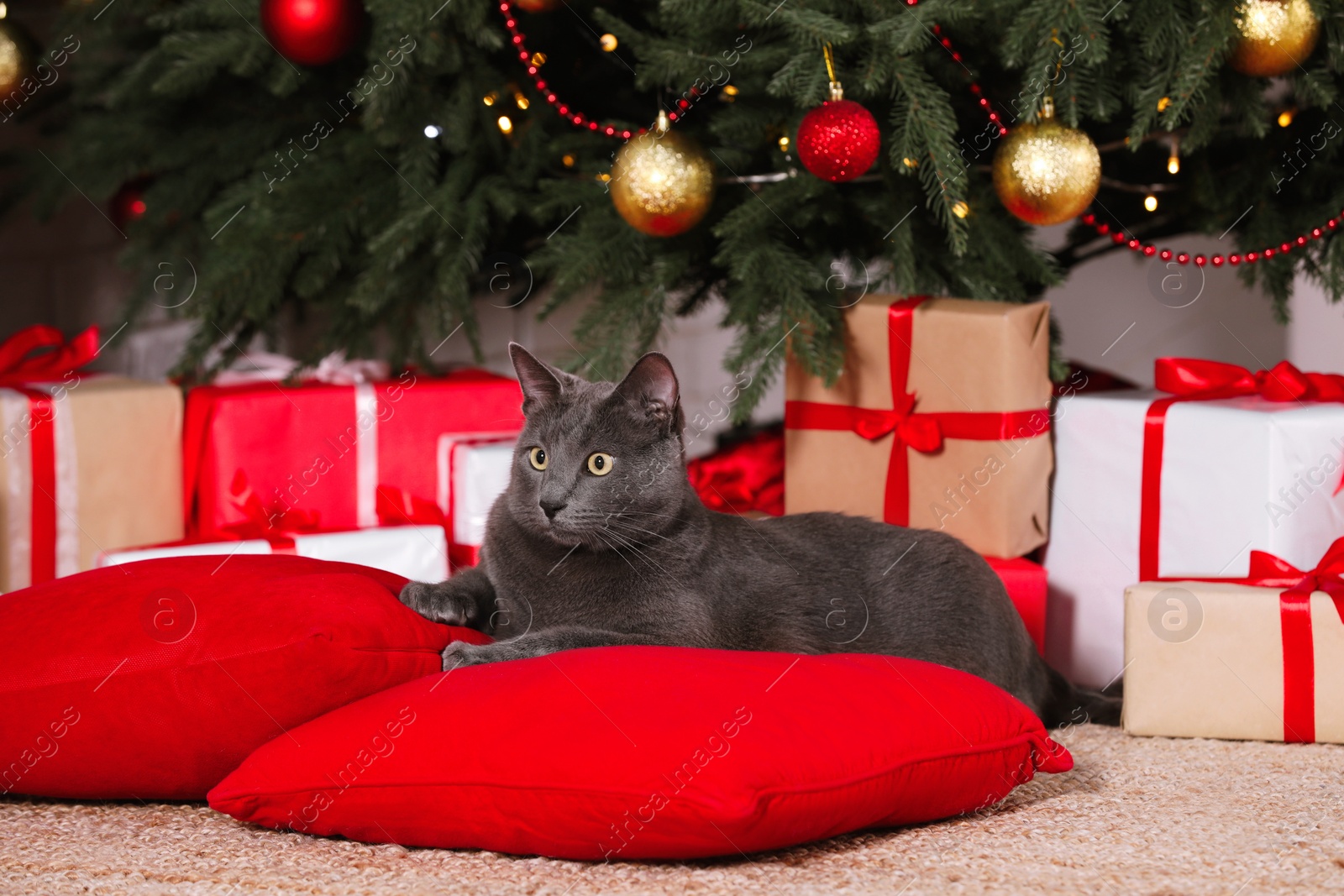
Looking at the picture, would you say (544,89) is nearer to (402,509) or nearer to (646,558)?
(402,509)

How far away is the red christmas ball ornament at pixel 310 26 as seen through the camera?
1638mm

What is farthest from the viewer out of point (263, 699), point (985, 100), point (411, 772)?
point (985, 100)

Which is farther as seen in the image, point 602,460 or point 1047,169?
point 1047,169

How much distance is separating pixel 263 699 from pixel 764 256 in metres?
0.79

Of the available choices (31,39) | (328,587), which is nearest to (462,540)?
(328,587)

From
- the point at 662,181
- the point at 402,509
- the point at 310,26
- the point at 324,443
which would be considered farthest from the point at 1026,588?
the point at 310,26

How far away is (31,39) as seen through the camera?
71.0 inches

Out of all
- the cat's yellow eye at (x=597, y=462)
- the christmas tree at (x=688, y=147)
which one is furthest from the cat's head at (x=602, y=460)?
the christmas tree at (x=688, y=147)

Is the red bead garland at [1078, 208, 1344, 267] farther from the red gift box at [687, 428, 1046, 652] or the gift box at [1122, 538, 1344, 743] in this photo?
the red gift box at [687, 428, 1046, 652]

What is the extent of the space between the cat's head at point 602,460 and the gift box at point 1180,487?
2.06 feet

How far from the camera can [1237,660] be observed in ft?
4.48

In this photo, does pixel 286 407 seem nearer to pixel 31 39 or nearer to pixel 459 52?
pixel 459 52

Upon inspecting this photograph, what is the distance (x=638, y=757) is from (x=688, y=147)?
0.83 m

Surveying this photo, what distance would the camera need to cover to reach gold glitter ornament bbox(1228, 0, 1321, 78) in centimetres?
140
